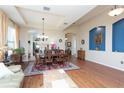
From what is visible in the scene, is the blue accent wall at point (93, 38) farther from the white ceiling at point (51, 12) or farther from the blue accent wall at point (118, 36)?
the white ceiling at point (51, 12)

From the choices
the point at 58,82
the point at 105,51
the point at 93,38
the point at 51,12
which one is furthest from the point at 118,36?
the point at 58,82

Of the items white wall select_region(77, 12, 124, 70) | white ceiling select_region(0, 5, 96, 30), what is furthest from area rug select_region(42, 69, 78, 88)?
white wall select_region(77, 12, 124, 70)

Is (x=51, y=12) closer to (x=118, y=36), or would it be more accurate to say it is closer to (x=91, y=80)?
(x=91, y=80)

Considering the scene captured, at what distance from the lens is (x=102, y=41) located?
755cm

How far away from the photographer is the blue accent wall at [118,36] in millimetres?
5855

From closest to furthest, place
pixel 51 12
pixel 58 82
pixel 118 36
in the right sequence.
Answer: pixel 58 82 < pixel 51 12 < pixel 118 36

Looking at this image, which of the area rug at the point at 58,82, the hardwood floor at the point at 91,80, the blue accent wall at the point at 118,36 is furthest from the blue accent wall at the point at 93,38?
the area rug at the point at 58,82

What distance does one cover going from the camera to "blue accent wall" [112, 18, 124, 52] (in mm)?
5855

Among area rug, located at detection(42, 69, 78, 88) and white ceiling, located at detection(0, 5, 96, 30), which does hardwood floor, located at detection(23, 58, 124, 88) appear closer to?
area rug, located at detection(42, 69, 78, 88)

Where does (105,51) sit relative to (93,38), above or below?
below

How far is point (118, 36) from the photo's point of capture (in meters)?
6.12

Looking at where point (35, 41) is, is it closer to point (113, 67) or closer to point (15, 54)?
point (15, 54)
